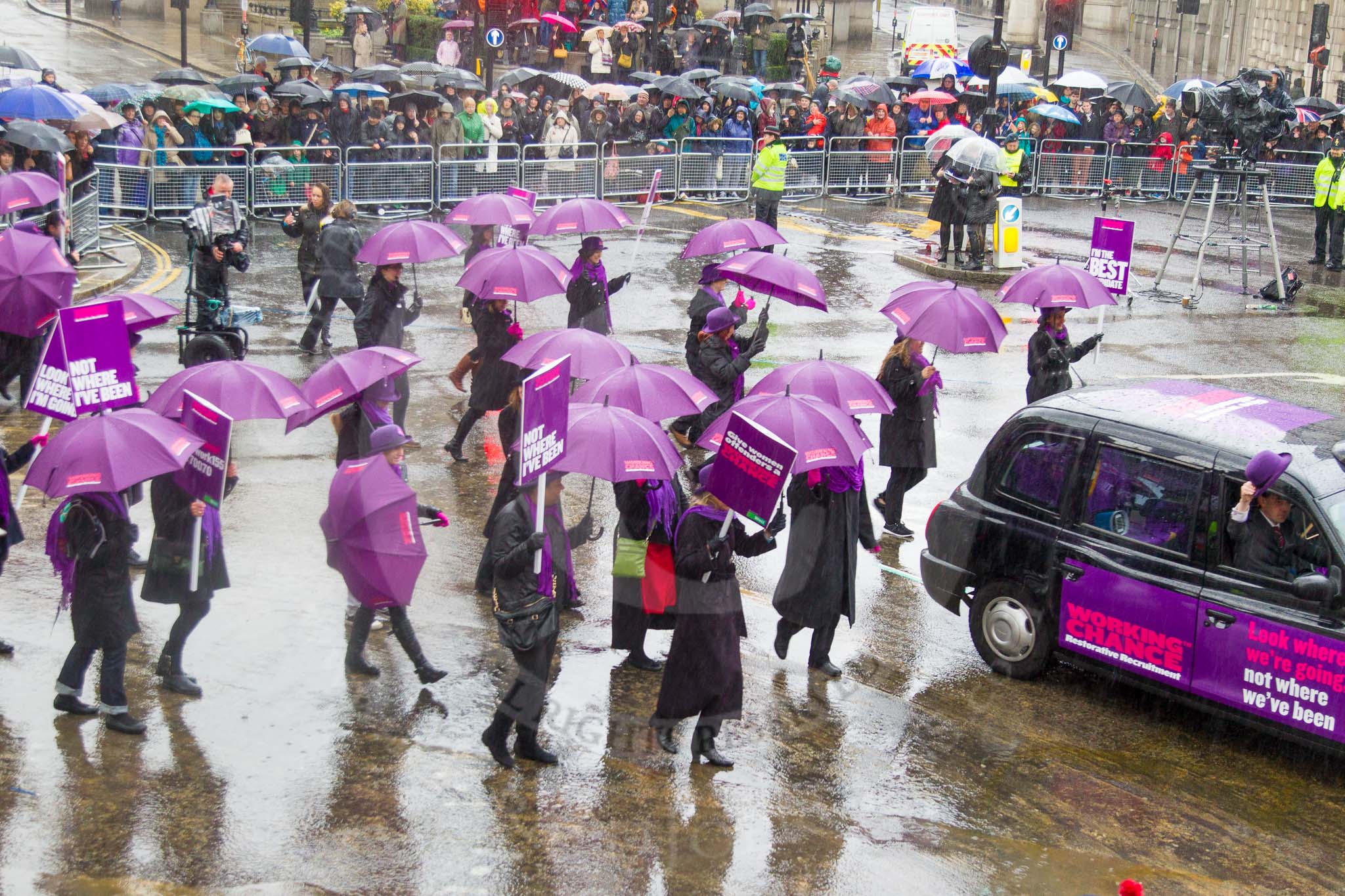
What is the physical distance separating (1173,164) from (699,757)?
24442mm

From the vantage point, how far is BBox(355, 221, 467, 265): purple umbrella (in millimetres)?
12375

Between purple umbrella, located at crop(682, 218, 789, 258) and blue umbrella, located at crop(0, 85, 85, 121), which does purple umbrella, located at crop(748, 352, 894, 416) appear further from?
blue umbrella, located at crop(0, 85, 85, 121)

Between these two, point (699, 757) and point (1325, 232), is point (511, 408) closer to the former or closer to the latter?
point (699, 757)

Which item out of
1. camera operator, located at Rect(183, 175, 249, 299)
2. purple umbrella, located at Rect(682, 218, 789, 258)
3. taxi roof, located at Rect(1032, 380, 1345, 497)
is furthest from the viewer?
camera operator, located at Rect(183, 175, 249, 299)

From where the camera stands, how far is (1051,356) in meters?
12.0

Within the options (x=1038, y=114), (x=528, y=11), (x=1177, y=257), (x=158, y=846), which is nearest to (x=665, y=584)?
(x=158, y=846)

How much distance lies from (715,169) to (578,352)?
56.1 ft

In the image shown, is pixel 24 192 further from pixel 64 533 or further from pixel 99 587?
pixel 99 587

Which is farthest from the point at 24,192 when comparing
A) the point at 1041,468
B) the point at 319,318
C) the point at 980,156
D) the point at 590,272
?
the point at 980,156

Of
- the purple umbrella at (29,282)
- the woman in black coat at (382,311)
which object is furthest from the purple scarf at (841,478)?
the purple umbrella at (29,282)

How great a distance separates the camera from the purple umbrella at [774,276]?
12.0 meters

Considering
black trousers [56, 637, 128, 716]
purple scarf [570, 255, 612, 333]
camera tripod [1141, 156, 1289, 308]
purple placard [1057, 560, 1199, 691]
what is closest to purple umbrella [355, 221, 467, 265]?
purple scarf [570, 255, 612, 333]

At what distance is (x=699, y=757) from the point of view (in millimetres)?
7590

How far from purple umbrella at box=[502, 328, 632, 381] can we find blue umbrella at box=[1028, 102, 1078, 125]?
67.4ft
